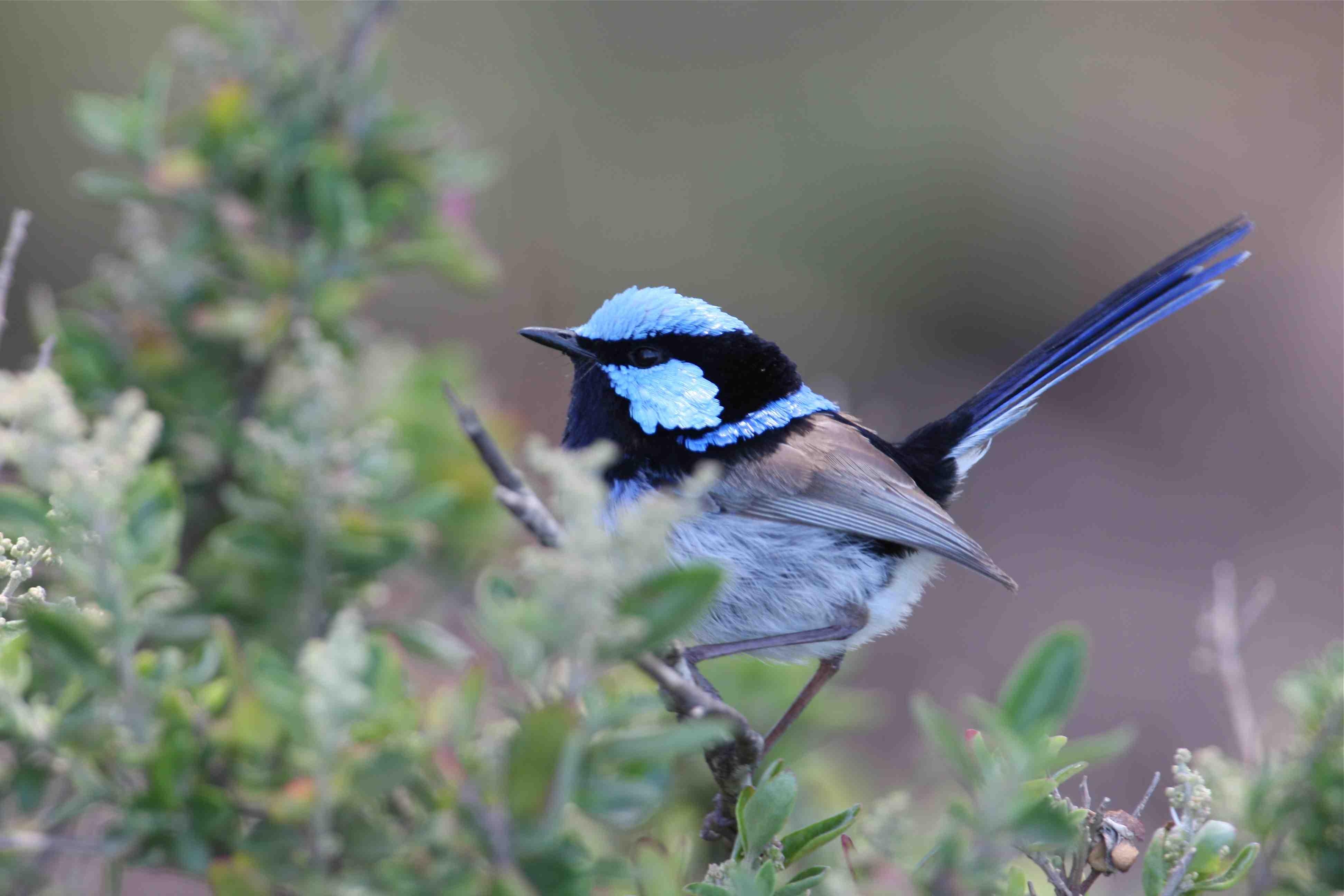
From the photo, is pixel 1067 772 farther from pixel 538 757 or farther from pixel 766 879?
pixel 538 757

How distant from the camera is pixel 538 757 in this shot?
106cm

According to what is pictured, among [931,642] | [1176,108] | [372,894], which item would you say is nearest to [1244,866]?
[372,894]

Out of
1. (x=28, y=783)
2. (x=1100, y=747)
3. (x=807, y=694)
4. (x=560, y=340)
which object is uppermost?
(x=560, y=340)

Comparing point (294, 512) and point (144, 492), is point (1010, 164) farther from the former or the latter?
point (144, 492)

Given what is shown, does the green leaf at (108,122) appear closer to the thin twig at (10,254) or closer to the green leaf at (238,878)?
the thin twig at (10,254)

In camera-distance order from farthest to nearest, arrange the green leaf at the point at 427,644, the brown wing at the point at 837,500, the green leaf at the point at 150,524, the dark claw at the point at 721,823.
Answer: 1. the brown wing at the point at 837,500
2. the green leaf at the point at 427,644
3. the dark claw at the point at 721,823
4. the green leaf at the point at 150,524

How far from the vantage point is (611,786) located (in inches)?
43.7

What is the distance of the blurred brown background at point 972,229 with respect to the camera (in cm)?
637

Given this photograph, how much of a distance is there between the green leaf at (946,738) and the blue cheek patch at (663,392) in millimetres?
1669

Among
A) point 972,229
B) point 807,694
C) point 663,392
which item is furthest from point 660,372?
point 972,229

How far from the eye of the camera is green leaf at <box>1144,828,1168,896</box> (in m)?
1.44

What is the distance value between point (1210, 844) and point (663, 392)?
1642mm

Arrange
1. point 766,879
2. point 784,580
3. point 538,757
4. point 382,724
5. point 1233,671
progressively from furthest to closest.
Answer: point 784,580 < point 1233,671 < point 766,879 < point 382,724 < point 538,757

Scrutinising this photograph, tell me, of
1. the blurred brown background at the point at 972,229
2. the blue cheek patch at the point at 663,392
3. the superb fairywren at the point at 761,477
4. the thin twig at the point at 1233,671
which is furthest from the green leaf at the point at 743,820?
the blurred brown background at the point at 972,229
